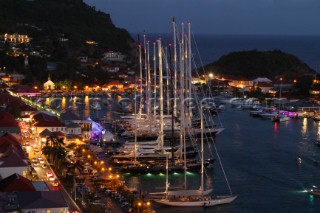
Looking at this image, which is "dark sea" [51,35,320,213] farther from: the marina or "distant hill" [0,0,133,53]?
"distant hill" [0,0,133,53]

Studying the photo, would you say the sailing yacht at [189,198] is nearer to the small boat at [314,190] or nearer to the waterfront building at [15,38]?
the small boat at [314,190]

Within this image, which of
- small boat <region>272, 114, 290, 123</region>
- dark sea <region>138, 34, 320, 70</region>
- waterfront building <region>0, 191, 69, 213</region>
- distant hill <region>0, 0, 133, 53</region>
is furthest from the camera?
dark sea <region>138, 34, 320, 70</region>

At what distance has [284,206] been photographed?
12.9 m

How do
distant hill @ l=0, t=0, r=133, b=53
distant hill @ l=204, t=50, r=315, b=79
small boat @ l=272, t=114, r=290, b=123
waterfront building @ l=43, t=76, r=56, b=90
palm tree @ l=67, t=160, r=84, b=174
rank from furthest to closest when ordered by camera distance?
distant hill @ l=0, t=0, r=133, b=53, distant hill @ l=204, t=50, r=315, b=79, waterfront building @ l=43, t=76, r=56, b=90, small boat @ l=272, t=114, r=290, b=123, palm tree @ l=67, t=160, r=84, b=174

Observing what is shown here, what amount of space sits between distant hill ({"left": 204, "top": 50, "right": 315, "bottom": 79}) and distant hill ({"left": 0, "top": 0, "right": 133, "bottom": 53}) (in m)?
7.85

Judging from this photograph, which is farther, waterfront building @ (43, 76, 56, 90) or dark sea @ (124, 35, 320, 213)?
waterfront building @ (43, 76, 56, 90)

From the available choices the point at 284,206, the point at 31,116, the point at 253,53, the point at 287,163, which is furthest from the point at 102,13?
the point at 284,206

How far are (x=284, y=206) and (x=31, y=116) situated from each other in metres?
10.6

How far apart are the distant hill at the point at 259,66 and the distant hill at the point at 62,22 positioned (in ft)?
25.8

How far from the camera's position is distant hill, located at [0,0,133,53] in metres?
44.5

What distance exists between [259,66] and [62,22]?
1795 cm

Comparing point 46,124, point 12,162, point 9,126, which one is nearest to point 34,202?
point 12,162

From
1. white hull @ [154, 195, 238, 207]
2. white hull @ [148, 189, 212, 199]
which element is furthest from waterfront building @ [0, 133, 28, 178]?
white hull @ [154, 195, 238, 207]

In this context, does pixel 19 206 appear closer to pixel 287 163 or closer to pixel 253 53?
pixel 287 163
